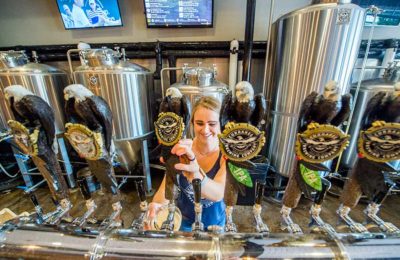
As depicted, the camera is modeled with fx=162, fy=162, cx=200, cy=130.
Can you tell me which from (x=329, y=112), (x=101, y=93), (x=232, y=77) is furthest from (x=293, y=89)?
(x=101, y=93)

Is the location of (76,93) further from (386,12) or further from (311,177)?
(386,12)

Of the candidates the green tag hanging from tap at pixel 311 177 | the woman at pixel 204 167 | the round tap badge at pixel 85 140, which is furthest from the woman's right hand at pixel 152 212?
the green tag hanging from tap at pixel 311 177

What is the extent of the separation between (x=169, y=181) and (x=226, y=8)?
2.07 meters

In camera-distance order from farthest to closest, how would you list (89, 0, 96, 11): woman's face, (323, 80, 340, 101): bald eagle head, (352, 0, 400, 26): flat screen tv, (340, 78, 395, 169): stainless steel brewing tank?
1. (89, 0, 96, 11): woman's face
2. (352, 0, 400, 26): flat screen tv
3. (340, 78, 395, 169): stainless steel brewing tank
4. (323, 80, 340, 101): bald eagle head

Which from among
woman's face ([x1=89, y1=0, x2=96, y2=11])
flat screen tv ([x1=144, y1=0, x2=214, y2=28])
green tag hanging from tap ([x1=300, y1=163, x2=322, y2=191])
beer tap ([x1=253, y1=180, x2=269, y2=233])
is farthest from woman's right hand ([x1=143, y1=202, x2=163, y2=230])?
woman's face ([x1=89, y1=0, x2=96, y2=11])

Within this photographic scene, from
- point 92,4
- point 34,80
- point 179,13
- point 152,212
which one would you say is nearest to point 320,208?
point 152,212

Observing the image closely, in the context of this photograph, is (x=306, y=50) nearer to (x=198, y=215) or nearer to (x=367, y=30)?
(x=367, y=30)

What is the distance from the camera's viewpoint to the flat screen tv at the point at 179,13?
1745 mm

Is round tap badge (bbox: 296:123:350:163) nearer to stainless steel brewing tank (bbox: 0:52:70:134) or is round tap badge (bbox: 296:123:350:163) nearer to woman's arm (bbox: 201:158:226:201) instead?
woman's arm (bbox: 201:158:226:201)

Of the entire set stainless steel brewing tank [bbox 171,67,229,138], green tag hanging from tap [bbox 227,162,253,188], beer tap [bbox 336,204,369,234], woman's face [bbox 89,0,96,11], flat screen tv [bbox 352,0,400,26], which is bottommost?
beer tap [bbox 336,204,369,234]

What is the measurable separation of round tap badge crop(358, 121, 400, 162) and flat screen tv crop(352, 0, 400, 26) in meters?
2.04

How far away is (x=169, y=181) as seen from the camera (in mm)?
771

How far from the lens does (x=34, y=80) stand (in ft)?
4.86

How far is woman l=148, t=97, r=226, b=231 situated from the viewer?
2.10 ft
